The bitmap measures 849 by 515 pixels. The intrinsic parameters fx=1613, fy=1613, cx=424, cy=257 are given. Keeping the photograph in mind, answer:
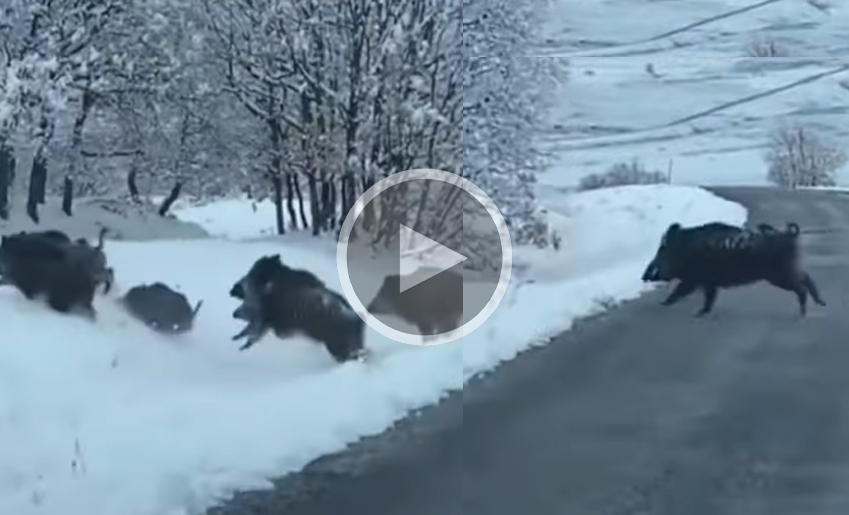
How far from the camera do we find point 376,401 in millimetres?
13156

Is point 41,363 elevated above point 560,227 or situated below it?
above

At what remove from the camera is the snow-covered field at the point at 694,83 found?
80688mm

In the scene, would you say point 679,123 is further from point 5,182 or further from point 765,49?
point 5,182

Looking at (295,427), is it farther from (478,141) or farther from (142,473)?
(478,141)

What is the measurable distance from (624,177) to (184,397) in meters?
64.1

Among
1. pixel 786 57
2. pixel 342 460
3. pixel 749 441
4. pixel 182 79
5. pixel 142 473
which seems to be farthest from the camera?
pixel 786 57

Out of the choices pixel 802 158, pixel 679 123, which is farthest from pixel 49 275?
pixel 679 123

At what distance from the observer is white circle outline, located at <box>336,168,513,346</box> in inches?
688

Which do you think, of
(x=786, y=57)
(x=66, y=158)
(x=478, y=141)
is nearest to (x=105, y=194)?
(x=66, y=158)

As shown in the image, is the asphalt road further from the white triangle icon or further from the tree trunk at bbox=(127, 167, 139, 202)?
the tree trunk at bbox=(127, 167, 139, 202)

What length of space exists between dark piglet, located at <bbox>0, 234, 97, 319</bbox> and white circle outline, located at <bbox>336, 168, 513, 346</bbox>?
329 centimetres

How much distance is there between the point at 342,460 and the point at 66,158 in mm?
29125

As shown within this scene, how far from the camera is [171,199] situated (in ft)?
140

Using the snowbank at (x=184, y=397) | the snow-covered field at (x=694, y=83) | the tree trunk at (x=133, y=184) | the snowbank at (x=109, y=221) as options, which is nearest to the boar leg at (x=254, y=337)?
the snowbank at (x=184, y=397)
